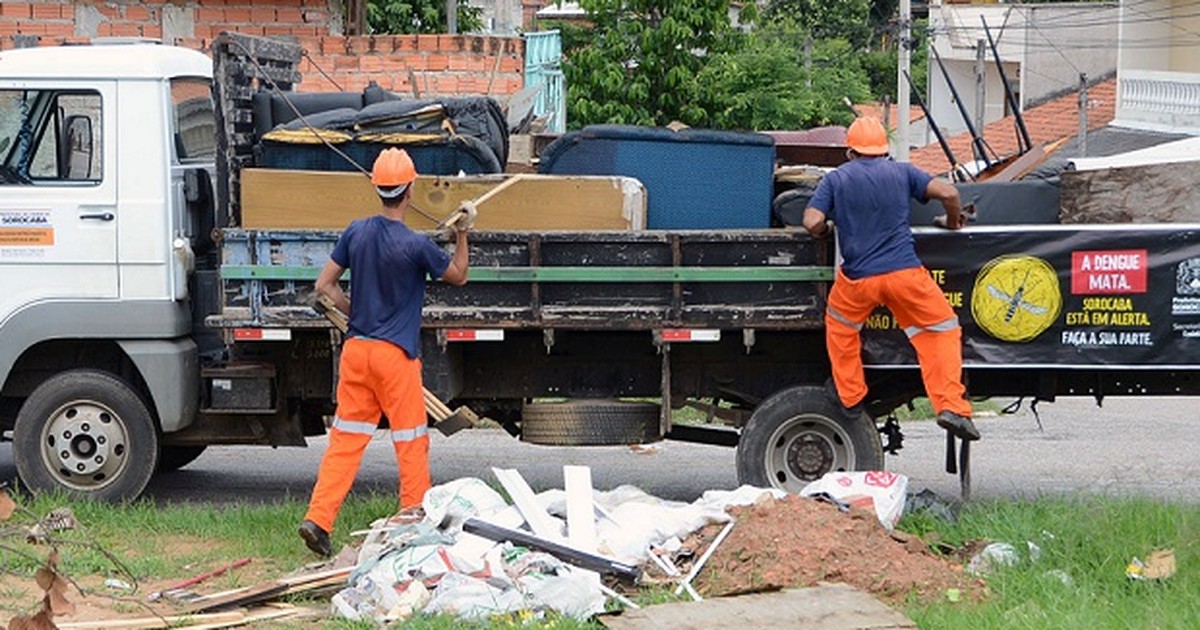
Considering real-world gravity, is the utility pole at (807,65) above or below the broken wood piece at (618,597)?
above

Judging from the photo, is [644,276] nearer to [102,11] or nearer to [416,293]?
[416,293]

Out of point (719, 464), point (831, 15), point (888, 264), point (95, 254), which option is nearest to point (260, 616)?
point (95, 254)

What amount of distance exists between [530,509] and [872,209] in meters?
2.12

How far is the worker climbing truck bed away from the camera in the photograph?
7.86 meters

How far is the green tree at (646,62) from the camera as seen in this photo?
53.5 feet

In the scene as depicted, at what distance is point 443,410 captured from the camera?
315 inches

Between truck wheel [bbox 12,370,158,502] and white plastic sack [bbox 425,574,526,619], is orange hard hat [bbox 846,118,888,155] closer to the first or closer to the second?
white plastic sack [bbox 425,574,526,619]

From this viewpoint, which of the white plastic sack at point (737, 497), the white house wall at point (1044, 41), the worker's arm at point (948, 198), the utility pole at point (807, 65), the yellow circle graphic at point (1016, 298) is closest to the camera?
the white plastic sack at point (737, 497)

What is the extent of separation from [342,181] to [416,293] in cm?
90

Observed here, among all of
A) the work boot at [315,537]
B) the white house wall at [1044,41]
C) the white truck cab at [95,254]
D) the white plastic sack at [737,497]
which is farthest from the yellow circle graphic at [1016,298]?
the white house wall at [1044,41]

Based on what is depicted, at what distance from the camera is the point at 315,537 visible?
735 cm

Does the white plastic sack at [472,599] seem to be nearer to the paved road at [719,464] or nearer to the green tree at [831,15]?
the paved road at [719,464]

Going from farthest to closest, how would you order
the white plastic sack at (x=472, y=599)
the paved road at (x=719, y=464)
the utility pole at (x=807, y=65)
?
the utility pole at (x=807, y=65) → the paved road at (x=719, y=464) → the white plastic sack at (x=472, y=599)

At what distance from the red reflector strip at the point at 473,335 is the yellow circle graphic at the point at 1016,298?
7.51 ft
